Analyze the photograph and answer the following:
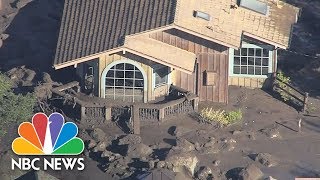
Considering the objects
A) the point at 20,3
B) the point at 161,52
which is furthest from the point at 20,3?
the point at 161,52

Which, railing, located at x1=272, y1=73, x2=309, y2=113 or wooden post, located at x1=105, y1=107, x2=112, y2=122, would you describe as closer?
wooden post, located at x1=105, y1=107, x2=112, y2=122

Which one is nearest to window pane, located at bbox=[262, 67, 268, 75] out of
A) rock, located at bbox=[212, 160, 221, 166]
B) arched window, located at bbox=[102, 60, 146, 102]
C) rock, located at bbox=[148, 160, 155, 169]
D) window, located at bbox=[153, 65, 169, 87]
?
window, located at bbox=[153, 65, 169, 87]

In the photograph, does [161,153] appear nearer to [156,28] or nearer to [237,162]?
[237,162]

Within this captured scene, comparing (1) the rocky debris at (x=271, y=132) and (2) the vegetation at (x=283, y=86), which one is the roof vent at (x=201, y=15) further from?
(1) the rocky debris at (x=271, y=132)

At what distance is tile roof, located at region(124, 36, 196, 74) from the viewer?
36906 mm

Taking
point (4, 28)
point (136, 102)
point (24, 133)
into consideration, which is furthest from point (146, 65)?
point (4, 28)

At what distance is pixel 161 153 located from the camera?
34.5 m

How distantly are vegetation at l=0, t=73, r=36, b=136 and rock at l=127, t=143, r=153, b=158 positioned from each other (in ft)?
17.4

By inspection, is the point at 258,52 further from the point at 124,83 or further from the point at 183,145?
the point at 183,145

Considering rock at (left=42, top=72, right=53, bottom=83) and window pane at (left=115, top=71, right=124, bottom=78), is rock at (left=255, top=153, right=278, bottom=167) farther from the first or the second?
rock at (left=42, top=72, right=53, bottom=83)

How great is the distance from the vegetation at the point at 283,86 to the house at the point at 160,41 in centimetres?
210

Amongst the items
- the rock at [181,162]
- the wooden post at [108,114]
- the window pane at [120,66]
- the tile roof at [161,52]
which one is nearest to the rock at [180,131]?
the rock at [181,162]

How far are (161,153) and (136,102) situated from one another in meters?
4.96

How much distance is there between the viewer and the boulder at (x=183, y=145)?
34.8m
